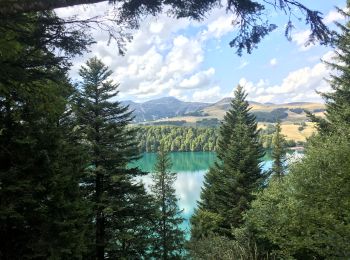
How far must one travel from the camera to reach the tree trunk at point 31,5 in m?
4.21

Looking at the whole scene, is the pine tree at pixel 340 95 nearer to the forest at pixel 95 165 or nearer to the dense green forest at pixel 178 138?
the forest at pixel 95 165

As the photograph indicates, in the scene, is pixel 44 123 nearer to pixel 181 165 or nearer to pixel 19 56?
pixel 19 56

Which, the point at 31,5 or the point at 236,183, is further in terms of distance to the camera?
the point at 236,183

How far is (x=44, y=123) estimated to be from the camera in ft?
34.1

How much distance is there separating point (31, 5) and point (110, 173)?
12786mm

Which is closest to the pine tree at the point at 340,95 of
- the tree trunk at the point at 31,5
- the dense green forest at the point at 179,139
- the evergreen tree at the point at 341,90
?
the evergreen tree at the point at 341,90

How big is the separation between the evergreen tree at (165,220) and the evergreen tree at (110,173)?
6.11 metres

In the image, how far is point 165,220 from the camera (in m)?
27.5

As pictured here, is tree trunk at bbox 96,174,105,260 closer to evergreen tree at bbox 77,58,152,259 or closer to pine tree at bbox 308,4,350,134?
evergreen tree at bbox 77,58,152,259

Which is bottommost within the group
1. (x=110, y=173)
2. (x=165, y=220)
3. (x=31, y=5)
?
(x=165, y=220)

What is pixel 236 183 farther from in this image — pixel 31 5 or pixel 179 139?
pixel 179 139

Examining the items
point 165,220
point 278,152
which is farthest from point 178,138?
point 165,220

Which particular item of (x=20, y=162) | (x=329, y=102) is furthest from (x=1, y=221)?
(x=329, y=102)

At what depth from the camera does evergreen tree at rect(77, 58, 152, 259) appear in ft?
52.7
